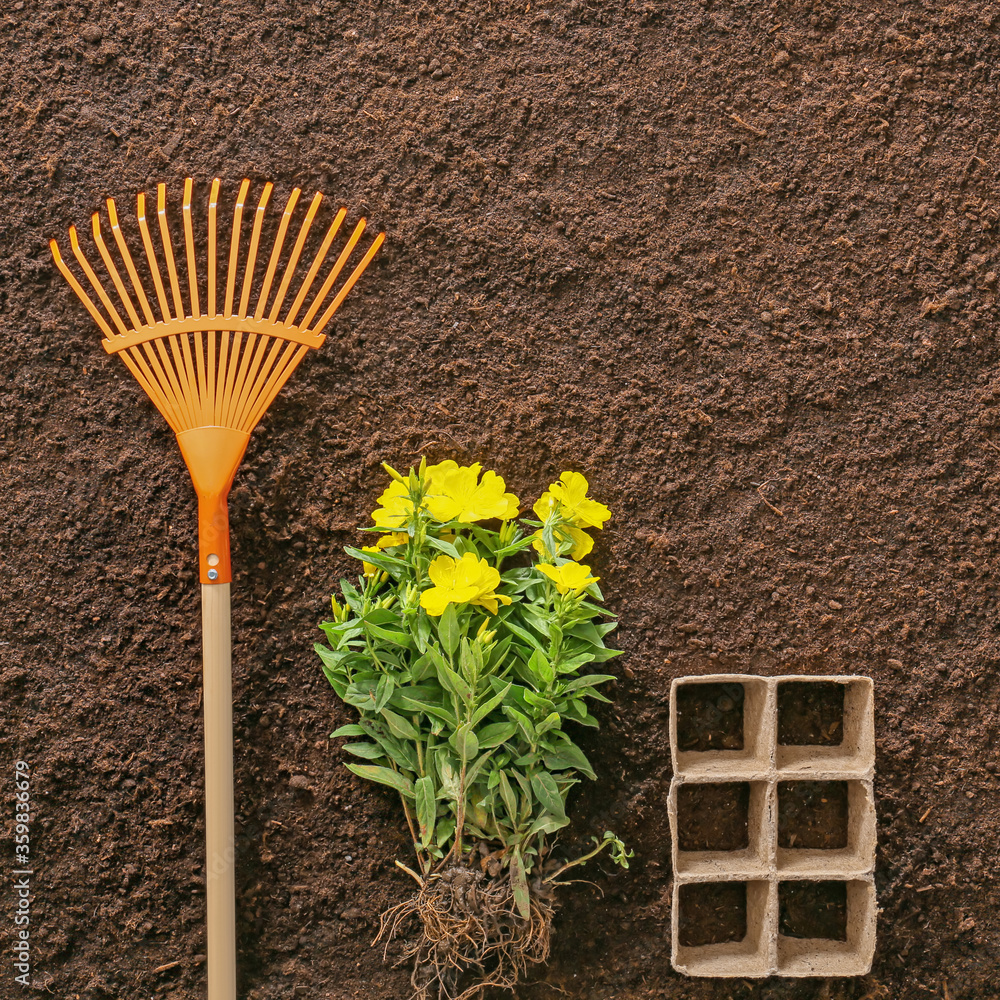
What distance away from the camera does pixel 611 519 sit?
3.64 ft

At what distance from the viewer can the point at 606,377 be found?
1.12m

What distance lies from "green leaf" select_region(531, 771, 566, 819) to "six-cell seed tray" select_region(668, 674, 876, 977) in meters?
0.16

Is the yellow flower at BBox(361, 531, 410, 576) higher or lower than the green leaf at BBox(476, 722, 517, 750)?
higher

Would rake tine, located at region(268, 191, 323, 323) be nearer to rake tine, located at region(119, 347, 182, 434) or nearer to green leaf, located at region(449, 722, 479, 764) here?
rake tine, located at region(119, 347, 182, 434)

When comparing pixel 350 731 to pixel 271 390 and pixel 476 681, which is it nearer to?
pixel 476 681

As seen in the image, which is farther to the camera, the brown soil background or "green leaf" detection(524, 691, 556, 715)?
the brown soil background

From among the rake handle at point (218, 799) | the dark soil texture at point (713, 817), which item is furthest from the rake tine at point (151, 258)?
the dark soil texture at point (713, 817)

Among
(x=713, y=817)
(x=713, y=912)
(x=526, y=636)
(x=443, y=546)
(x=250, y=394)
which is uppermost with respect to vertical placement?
(x=250, y=394)

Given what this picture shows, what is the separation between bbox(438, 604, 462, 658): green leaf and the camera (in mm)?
964

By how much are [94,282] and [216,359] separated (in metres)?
0.19

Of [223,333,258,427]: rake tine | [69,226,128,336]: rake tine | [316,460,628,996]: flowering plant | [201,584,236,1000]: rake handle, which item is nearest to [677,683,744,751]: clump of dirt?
[316,460,628,996]: flowering plant

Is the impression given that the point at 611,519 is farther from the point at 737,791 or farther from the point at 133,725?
the point at 133,725

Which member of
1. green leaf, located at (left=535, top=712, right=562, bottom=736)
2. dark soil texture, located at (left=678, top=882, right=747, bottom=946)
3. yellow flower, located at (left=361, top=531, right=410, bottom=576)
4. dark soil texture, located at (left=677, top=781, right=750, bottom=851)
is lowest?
dark soil texture, located at (left=678, top=882, right=747, bottom=946)

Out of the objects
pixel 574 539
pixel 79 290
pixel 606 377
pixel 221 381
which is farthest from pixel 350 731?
pixel 79 290
